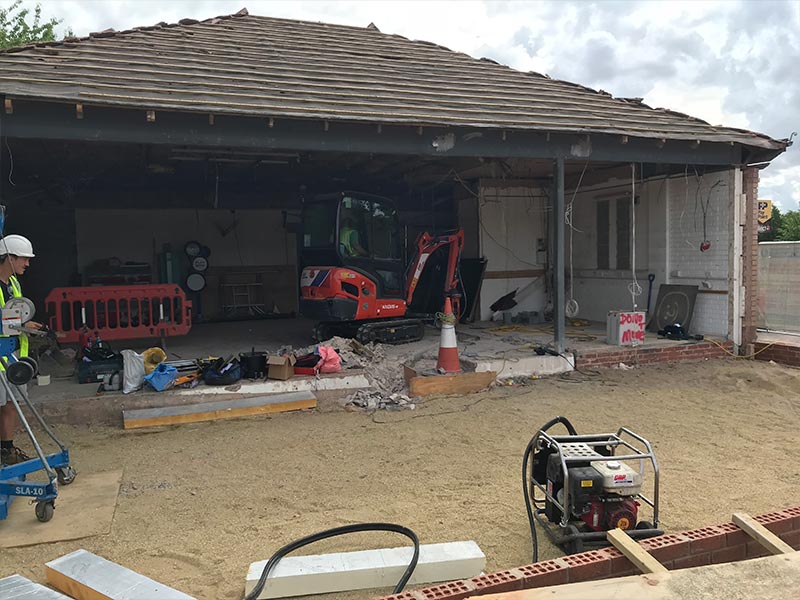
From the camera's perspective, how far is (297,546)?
3453mm

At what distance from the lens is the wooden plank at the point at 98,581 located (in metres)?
2.95

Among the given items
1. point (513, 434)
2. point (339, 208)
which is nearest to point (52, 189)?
point (339, 208)

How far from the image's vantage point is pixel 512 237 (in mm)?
12250

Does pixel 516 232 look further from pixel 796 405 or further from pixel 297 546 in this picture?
pixel 297 546

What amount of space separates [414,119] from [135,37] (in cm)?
455

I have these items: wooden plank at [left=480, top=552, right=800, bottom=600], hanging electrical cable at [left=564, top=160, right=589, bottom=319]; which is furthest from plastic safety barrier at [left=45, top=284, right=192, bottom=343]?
wooden plank at [left=480, top=552, right=800, bottom=600]

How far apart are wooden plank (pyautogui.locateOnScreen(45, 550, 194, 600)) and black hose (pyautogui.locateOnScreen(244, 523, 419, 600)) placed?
352 mm

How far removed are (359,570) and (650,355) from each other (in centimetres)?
696

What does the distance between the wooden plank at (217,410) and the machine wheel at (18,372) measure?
2.19 meters

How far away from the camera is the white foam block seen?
10.4ft

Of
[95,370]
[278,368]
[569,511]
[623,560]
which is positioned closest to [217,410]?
[278,368]

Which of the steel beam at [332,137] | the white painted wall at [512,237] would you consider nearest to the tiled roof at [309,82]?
the steel beam at [332,137]

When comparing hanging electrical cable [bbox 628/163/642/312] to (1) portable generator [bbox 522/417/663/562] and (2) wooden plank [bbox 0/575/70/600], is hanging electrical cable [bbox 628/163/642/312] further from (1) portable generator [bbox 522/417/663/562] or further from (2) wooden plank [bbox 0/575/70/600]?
(2) wooden plank [bbox 0/575/70/600]

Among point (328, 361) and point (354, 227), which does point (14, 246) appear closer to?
point (328, 361)
